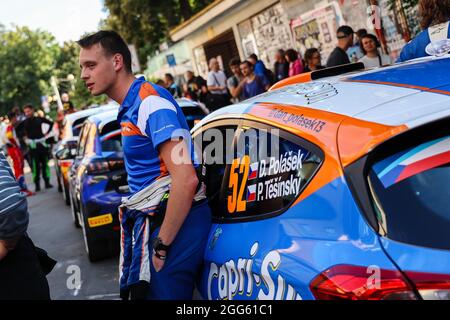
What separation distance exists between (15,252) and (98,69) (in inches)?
39.1

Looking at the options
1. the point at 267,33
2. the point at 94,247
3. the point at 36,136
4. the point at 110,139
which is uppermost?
the point at 267,33

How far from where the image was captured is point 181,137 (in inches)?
107

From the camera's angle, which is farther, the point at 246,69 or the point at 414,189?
the point at 246,69

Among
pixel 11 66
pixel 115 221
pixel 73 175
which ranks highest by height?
pixel 11 66

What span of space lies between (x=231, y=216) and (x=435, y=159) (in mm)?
1096

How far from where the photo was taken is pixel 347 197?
1.98m

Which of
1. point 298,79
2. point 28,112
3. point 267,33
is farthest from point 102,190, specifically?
point 267,33

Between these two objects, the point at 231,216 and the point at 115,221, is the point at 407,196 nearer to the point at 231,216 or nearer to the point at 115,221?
the point at 231,216

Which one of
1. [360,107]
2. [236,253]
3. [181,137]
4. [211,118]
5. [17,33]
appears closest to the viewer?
[360,107]

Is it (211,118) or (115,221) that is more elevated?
(211,118)

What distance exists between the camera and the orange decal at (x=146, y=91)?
2823mm

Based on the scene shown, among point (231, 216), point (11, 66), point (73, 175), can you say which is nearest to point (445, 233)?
point (231, 216)

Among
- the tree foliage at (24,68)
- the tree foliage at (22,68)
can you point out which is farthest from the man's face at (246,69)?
the tree foliage at (22,68)

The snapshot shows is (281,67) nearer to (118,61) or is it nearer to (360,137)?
(118,61)
